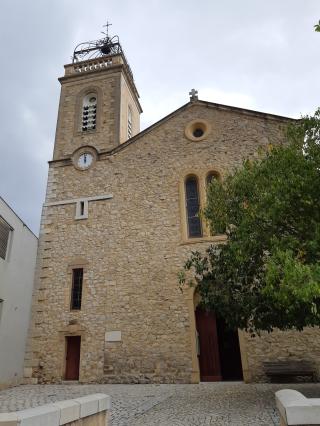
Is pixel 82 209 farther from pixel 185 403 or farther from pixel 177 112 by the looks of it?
pixel 185 403

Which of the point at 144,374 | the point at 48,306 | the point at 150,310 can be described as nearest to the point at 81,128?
the point at 48,306

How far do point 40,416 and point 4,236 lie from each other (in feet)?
32.6

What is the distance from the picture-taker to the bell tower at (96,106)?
15914 millimetres

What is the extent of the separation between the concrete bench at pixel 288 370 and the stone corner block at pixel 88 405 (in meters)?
7.57

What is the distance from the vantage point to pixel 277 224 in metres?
6.79

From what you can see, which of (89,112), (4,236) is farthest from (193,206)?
(89,112)

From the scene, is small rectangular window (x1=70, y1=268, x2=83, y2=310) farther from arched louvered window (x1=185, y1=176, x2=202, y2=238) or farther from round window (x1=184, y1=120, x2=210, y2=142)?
round window (x1=184, y1=120, x2=210, y2=142)

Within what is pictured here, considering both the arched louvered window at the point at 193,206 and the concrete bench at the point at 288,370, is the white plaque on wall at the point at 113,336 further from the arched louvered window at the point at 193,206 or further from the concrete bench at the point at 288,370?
the concrete bench at the point at 288,370

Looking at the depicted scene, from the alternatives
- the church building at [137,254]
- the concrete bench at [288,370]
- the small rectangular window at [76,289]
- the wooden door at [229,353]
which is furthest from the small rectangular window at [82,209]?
the concrete bench at [288,370]

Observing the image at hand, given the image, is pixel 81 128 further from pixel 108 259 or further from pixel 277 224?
pixel 277 224

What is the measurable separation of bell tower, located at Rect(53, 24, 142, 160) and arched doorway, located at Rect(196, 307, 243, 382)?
839 centimetres

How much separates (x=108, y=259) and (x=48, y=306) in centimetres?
273

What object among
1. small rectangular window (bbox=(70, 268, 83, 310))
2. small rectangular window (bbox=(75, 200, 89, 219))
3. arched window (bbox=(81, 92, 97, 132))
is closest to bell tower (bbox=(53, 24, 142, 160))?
arched window (bbox=(81, 92, 97, 132))

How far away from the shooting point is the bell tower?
1591 cm
